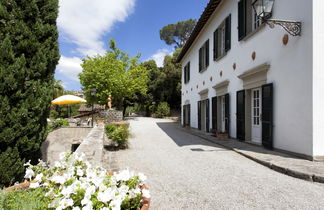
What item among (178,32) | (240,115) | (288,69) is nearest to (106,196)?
(288,69)

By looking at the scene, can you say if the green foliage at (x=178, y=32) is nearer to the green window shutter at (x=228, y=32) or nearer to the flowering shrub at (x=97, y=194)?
the green window shutter at (x=228, y=32)

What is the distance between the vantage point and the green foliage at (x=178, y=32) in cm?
3651

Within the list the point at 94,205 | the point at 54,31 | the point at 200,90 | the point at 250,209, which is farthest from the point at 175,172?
the point at 200,90

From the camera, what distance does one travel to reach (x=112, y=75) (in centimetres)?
2117

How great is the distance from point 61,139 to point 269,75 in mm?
8725

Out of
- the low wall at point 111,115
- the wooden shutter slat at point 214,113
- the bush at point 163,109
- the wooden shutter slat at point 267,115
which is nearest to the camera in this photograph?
the wooden shutter slat at point 267,115

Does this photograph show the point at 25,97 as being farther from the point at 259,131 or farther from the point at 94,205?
the point at 259,131

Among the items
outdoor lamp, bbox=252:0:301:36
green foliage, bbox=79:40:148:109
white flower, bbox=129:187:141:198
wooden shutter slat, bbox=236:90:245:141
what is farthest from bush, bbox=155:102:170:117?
white flower, bbox=129:187:141:198

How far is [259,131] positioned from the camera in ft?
21.8

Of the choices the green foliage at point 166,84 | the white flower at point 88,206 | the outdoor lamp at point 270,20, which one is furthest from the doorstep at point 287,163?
the green foliage at point 166,84

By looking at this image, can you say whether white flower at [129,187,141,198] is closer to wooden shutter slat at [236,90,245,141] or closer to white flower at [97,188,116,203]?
white flower at [97,188,116,203]

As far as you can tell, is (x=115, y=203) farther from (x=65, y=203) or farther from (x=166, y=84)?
(x=166, y=84)

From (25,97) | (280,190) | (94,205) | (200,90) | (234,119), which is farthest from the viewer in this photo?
(200,90)

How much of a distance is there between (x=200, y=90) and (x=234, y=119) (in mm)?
4617
